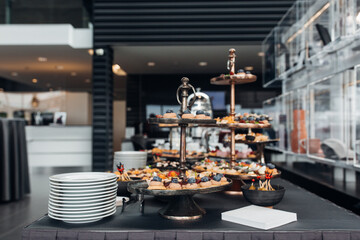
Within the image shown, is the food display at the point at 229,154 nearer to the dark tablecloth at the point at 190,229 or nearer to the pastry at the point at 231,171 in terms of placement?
the pastry at the point at 231,171

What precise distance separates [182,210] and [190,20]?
14.7ft

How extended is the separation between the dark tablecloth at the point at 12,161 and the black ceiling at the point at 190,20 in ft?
6.96

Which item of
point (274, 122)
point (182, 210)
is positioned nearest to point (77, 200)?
point (182, 210)

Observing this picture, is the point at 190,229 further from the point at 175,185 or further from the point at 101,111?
the point at 101,111

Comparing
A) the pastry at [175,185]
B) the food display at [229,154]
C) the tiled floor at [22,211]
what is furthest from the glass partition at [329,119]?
the tiled floor at [22,211]

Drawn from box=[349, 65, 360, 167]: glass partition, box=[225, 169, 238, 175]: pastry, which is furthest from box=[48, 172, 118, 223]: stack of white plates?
box=[349, 65, 360, 167]: glass partition

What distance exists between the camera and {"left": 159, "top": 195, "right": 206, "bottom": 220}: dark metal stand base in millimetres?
1281

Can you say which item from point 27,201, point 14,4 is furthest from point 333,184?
point 14,4

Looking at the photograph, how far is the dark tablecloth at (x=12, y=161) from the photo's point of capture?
4.00 metres

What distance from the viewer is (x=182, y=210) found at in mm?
1304

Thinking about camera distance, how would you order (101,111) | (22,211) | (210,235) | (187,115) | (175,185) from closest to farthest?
(210,235)
(175,185)
(187,115)
(22,211)
(101,111)

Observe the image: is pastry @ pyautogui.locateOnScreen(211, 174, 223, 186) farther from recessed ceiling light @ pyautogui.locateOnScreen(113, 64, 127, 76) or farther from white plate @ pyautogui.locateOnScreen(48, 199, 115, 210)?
recessed ceiling light @ pyautogui.locateOnScreen(113, 64, 127, 76)

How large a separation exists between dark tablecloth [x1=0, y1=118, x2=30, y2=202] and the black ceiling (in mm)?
2120

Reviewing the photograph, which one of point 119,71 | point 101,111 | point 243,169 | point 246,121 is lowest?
point 243,169
